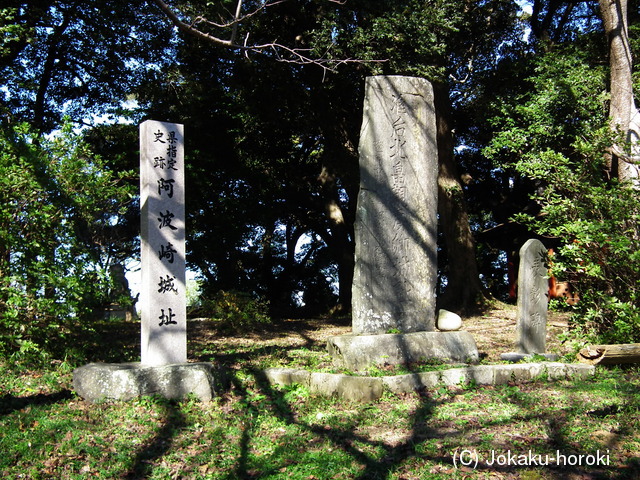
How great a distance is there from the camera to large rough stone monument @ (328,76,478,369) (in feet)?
25.3

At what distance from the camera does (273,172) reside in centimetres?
2022

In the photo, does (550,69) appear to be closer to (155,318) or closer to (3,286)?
(155,318)

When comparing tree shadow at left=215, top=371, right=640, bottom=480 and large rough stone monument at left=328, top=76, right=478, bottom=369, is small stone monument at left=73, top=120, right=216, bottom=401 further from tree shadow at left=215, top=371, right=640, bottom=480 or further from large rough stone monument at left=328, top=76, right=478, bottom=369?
large rough stone monument at left=328, top=76, right=478, bottom=369

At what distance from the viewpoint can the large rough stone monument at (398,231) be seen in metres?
7.71

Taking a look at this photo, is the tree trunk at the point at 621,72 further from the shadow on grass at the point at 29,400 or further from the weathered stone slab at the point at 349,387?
the shadow on grass at the point at 29,400

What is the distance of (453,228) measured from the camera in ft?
51.0

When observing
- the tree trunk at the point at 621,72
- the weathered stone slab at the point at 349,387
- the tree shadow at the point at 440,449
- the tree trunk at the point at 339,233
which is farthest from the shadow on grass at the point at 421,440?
the tree trunk at the point at 339,233

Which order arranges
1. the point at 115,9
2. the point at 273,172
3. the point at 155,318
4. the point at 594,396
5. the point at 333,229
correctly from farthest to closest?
1. the point at 273,172
2. the point at 333,229
3. the point at 115,9
4. the point at 155,318
5. the point at 594,396

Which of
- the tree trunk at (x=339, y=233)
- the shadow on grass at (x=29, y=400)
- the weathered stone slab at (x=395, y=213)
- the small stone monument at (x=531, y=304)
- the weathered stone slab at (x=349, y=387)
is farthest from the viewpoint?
the tree trunk at (x=339, y=233)

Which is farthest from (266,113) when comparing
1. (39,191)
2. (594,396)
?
(594,396)

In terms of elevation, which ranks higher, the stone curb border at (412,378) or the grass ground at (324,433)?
the stone curb border at (412,378)

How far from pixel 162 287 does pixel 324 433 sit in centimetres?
249

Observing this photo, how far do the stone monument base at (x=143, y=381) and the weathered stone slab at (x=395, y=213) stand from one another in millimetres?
2266

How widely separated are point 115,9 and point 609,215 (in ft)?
38.6
